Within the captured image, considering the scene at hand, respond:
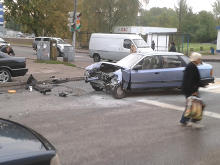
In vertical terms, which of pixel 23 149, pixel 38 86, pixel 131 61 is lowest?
pixel 38 86

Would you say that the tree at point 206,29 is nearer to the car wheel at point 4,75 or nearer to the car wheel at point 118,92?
the car wheel at point 4,75

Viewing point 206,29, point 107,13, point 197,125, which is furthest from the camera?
point 206,29

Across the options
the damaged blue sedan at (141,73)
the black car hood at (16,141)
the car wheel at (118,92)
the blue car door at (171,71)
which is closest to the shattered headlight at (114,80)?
the damaged blue sedan at (141,73)

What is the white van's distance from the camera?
2220 centimetres

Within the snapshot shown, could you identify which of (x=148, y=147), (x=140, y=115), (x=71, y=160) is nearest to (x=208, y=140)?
(x=148, y=147)

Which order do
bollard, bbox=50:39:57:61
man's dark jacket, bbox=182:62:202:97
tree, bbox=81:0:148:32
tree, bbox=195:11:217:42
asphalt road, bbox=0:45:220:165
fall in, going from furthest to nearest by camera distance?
tree, bbox=195:11:217:42 < tree, bbox=81:0:148:32 < bollard, bbox=50:39:57:61 < man's dark jacket, bbox=182:62:202:97 < asphalt road, bbox=0:45:220:165

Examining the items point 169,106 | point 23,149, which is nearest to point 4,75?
point 169,106

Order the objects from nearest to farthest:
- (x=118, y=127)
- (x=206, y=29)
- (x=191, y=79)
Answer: (x=191, y=79) < (x=118, y=127) < (x=206, y=29)

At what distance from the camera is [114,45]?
23.0 metres

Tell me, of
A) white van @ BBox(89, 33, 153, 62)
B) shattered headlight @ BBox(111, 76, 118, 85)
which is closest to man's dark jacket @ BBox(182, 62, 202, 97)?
shattered headlight @ BBox(111, 76, 118, 85)

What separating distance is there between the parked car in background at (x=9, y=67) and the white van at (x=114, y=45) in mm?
9647

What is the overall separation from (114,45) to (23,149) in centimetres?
2024

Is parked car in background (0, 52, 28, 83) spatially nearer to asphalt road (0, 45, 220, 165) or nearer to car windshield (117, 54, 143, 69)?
asphalt road (0, 45, 220, 165)

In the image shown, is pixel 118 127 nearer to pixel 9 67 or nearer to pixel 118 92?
pixel 118 92
